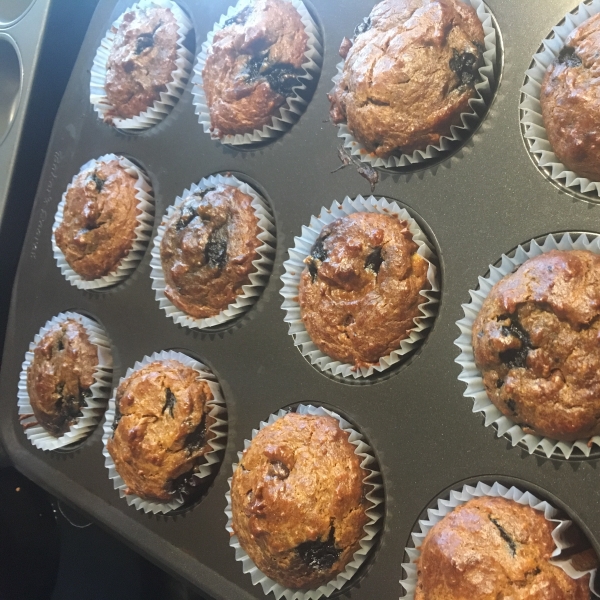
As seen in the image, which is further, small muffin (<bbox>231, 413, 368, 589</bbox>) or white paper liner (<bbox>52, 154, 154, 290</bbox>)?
white paper liner (<bbox>52, 154, 154, 290</bbox>)

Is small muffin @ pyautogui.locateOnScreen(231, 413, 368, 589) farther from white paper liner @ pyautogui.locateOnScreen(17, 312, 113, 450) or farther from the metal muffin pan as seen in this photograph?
white paper liner @ pyautogui.locateOnScreen(17, 312, 113, 450)

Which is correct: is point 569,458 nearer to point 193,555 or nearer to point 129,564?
point 193,555

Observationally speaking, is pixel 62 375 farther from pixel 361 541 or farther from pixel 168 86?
pixel 361 541

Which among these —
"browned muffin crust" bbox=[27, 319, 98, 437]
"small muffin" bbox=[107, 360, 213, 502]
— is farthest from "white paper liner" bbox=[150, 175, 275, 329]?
"browned muffin crust" bbox=[27, 319, 98, 437]

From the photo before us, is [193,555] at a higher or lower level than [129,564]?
higher

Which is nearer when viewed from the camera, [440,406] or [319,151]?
[440,406]

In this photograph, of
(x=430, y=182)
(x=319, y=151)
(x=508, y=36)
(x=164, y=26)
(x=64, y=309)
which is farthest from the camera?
(x=64, y=309)

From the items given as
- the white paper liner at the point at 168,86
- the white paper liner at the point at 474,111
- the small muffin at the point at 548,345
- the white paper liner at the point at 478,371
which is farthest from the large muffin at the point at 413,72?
the white paper liner at the point at 168,86

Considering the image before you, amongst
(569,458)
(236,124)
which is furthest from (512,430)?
(236,124)
